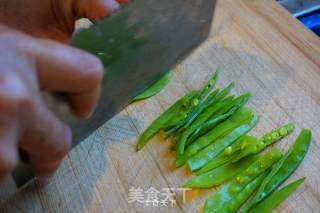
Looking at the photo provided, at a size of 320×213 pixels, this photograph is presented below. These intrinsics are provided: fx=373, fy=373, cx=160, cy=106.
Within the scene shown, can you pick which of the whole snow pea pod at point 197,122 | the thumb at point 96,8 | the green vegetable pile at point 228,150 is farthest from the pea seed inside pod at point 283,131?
the thumb at point 96,8

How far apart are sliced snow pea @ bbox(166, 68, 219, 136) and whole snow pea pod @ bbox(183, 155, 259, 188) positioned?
0.70 ft

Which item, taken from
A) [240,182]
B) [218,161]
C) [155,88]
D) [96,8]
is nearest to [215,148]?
[218,161]

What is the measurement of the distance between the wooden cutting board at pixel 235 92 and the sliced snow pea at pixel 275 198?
0.02 meters

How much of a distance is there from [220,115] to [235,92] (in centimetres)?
16

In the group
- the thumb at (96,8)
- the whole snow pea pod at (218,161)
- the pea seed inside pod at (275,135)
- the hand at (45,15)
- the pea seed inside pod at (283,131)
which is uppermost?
the pea seed inside pod at (283,131)

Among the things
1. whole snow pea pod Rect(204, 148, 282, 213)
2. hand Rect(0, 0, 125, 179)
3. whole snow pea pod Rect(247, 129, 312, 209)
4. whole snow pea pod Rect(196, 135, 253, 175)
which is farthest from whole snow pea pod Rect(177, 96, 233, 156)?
hand Rect(0, 0, 125, 179)

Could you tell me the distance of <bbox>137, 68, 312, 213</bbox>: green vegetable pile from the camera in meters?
1.34

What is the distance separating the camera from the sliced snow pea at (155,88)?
1.59m

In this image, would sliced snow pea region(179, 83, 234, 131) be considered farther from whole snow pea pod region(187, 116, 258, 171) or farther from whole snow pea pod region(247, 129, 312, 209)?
whole snow pea pod region(247, 129, 312, 209)

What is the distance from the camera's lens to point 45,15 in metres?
1.52

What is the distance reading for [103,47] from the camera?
48.8 inches

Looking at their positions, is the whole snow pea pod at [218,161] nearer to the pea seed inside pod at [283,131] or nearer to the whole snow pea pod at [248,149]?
the whole snow pea pod at [248,149]

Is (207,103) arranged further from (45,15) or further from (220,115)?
(45,15)

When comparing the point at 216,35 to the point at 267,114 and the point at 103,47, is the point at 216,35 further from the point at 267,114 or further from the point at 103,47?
the point at 103,47
